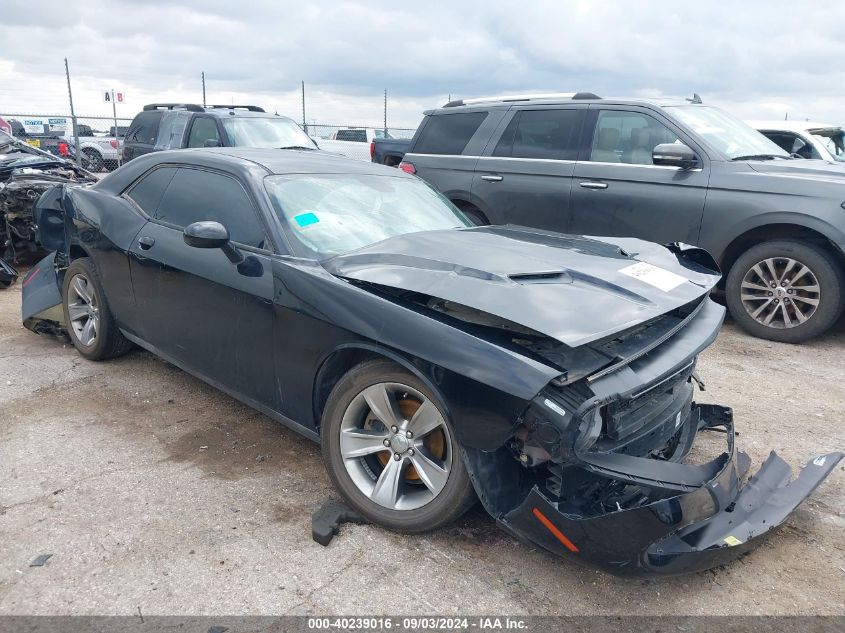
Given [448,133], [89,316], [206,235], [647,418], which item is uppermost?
[448,133]

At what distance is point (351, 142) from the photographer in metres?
20.8

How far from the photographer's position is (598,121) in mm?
6309

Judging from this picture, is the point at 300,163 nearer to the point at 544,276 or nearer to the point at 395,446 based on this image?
the point at 544,276

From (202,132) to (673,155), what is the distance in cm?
710

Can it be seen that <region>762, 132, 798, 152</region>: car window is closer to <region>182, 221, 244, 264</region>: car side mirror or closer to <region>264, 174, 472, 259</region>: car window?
<region>264, 174, 472, 259</region>: car window

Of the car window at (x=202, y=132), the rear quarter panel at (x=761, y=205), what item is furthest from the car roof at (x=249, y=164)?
the car window at (x=202, y=132)

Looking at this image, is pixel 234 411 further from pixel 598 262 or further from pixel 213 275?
pixel 598 262

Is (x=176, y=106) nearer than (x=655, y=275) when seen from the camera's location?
No

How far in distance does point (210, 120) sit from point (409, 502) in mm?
8526

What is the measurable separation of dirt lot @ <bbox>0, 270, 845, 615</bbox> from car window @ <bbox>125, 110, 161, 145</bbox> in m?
7.85

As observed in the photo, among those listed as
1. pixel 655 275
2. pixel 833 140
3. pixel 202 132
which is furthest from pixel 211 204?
pixel 833 140

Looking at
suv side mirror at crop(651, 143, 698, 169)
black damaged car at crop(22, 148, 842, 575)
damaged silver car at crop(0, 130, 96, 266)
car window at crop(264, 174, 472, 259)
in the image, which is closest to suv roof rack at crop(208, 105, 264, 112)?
damaged silver car at crop(0, 130, 96, 266)

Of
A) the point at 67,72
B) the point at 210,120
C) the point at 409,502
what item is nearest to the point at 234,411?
the point at 409,502

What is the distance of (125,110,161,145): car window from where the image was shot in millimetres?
10938
